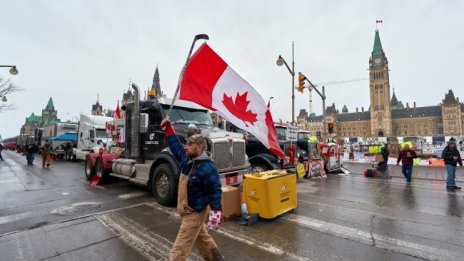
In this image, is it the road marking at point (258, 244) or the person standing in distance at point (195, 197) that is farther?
the road marking at point (258, 244)

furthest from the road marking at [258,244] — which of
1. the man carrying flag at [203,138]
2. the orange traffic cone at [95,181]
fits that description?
the orange traffic cone at [95,181]

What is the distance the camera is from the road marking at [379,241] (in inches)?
157

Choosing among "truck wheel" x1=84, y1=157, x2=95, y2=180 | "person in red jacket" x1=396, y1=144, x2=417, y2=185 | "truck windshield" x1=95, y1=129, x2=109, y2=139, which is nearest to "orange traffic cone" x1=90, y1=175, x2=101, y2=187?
"truck wheel" x1=84, y1=157, x2=95, y2=180

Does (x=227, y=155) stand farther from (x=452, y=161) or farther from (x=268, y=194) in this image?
(x=452, y=161)

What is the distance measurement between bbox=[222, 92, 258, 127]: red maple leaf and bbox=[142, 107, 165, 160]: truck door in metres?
3.14

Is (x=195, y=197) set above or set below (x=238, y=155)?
below

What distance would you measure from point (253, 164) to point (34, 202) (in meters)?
7.28

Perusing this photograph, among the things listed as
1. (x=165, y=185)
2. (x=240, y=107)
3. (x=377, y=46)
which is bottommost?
(x=165, y=185)

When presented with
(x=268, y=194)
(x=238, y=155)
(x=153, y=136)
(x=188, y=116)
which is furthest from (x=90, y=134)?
(x=268, y=194)

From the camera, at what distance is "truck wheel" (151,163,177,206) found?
6713mm

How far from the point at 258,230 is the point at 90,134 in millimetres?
17597

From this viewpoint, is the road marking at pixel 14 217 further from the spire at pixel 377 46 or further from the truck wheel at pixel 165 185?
the spire at pixel 377 46

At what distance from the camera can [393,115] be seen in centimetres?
15425

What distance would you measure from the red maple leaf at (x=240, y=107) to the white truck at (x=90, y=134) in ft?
53.8
